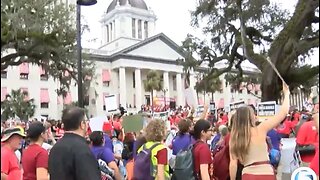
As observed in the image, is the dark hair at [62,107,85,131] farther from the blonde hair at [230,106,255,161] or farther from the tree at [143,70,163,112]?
the tree at [143,70,163,112]

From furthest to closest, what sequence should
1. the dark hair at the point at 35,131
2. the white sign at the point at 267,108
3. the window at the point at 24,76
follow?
the window at the point at 24,76
the white sign at the point at 267,108
the dark hair at the point at 35,131

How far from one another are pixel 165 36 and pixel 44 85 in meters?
23.7

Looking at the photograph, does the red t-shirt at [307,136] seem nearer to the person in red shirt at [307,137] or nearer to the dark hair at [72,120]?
the person in red shirt at [307,137]

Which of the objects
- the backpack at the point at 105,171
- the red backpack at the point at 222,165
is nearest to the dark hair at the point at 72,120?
the backpack at the point at 105,171

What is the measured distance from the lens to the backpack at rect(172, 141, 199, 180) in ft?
16.6

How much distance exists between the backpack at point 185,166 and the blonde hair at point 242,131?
87 centimetres

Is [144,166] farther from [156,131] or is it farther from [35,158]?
[35,158]

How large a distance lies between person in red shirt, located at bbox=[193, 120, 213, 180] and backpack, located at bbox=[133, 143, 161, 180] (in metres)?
0.42

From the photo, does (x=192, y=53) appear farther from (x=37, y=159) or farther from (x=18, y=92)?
(x=18, y=92)

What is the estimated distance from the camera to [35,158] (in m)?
4.53

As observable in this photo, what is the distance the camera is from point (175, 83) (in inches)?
3054

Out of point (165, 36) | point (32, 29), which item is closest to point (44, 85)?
point (165, 36)

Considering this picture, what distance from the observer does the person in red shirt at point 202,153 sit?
492cm

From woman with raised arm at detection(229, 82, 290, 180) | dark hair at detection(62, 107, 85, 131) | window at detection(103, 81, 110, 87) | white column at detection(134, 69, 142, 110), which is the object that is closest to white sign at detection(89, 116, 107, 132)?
woman with raised arm at detection(229, 82, 290, 180)
